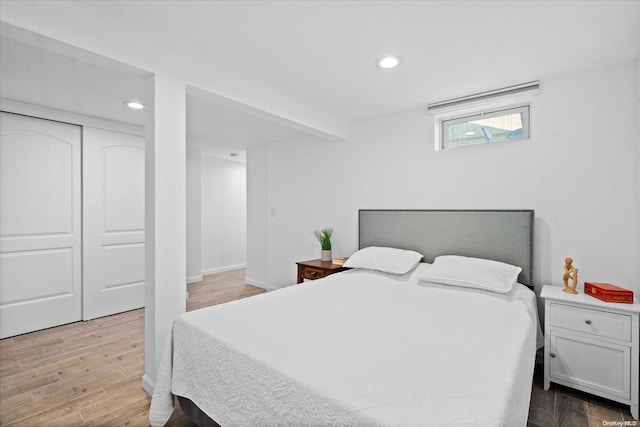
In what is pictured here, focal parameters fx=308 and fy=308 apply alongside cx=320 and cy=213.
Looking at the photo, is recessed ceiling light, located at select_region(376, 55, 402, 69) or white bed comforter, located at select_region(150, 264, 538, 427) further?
recessed ceiling light, located at select_region(376, 55, 402, 69)

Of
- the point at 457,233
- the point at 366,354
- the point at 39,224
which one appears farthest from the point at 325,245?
the point at 39,224

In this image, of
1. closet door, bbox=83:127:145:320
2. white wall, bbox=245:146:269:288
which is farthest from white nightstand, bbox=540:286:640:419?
closet door, bbox=83:127:145:320

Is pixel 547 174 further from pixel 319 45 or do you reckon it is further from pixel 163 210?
pixel 163 210

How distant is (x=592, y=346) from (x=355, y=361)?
1841 millimetres

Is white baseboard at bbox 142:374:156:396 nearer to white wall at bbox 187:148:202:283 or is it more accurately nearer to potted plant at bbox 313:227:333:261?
potted plant at bbox 313:227:333:261

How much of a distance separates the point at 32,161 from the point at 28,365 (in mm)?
1962

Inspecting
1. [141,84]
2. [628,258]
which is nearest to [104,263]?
[141,84]

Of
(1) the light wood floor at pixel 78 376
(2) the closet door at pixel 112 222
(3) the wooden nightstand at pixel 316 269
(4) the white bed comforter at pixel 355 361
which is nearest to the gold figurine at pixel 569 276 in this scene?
(4) the white bed comforter at pixel 355 361

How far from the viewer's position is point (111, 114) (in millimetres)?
3410

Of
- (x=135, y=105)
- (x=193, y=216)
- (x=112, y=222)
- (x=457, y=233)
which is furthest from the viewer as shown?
(x=193, y=216)

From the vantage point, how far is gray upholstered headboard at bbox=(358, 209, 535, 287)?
2586 mm

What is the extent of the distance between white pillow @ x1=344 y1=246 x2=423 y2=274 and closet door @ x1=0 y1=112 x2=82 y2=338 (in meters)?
3.08

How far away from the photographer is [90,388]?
86.3 inches

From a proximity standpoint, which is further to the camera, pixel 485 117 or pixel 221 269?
pixel 221 269
